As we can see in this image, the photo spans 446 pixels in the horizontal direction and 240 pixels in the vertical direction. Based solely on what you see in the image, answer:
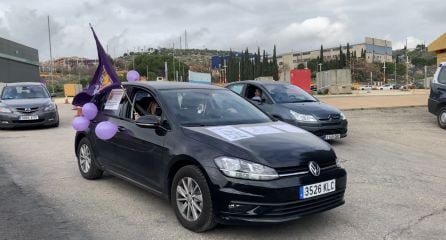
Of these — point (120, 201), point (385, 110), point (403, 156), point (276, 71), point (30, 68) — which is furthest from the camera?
point (276, 71)

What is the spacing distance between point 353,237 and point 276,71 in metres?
94.4

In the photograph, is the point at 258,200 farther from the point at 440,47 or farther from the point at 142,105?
the point at 440,47

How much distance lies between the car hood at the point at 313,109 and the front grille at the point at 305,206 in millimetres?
5414

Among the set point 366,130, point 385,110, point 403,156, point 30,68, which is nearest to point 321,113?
point 403,156

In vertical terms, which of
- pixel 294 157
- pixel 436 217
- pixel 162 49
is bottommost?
pixel 436 217

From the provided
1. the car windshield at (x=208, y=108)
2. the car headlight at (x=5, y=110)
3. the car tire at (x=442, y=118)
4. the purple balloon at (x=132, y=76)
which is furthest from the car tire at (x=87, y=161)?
the car tire at (x=442, y=118)

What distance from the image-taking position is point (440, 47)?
77.4ft

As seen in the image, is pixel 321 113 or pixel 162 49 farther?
pixel 162 49

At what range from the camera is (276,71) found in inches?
3856

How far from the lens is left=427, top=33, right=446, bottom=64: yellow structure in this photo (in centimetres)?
2348

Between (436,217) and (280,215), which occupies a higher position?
(280,215)

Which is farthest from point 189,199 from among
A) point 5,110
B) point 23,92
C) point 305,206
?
point 23,92

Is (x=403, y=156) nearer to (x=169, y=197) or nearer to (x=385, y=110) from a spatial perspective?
(x=169, y=197)

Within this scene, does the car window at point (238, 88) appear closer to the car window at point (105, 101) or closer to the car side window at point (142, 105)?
the car window at point (105, 101)
